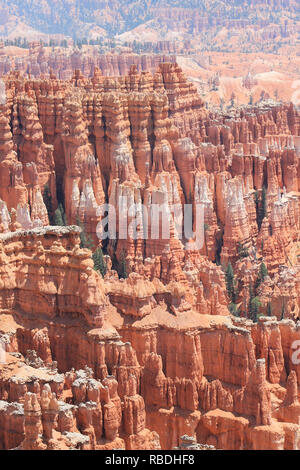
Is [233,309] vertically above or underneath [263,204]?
underneath

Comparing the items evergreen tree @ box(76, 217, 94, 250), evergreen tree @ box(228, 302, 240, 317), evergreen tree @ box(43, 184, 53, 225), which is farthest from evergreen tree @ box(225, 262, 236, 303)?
evergreen tree @ box(43, 184, 53, 225)

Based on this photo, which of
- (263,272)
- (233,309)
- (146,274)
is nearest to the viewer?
(233,309)

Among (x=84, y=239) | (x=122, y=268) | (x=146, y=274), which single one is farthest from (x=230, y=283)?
(x=84, y=239)

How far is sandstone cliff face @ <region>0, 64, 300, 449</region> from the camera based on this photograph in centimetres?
4219

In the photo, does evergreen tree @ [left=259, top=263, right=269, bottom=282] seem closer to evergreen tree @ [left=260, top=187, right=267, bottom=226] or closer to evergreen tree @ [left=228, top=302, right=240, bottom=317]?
evergreen tree @ [left=228, top=302, right=240, bottom=317]

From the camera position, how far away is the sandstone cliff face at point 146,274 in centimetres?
4219

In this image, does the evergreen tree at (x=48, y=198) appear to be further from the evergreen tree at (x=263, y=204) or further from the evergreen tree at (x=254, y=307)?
the evergreen tree at (x=254, y=307)

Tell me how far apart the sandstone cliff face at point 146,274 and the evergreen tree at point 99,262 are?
0.39 m

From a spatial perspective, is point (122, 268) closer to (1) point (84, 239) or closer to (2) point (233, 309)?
(1) point (84, 239)

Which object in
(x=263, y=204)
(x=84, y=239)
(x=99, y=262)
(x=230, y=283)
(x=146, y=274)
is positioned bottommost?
(x=230, y=283)

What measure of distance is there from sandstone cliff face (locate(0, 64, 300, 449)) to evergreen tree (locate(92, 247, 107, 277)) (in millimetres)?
390

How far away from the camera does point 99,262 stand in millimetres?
62094

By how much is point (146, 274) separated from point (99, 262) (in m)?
2.83
